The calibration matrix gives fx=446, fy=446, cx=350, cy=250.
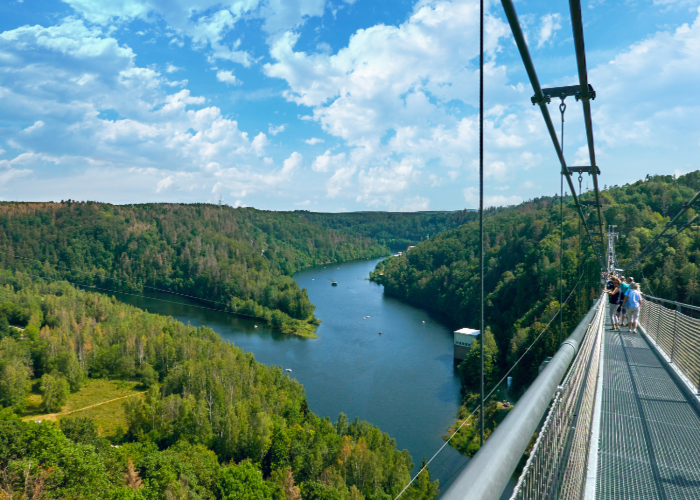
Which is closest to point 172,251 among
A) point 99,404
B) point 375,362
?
point 99,404

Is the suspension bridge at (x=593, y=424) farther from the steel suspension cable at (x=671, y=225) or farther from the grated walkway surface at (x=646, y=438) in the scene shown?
the steel suspension cable at (x=671, y=225)

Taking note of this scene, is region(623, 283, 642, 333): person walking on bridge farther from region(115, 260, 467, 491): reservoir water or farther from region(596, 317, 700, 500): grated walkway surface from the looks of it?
region(115, 260, 467, 491): reservoir water

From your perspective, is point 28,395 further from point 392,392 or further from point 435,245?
point 435,245

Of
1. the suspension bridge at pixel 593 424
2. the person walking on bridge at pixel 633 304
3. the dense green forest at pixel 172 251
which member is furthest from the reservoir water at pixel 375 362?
the suspension bridge at pixel 593 424

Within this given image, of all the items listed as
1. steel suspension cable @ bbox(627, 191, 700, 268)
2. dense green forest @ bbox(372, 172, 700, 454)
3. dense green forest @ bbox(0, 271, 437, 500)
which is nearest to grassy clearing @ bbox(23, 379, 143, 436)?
dense green forest @ bbox(0, 271, 437, 500)

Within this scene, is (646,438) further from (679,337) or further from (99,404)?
(99,404)
